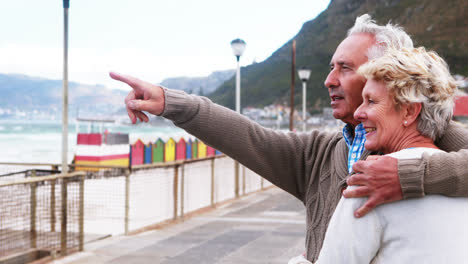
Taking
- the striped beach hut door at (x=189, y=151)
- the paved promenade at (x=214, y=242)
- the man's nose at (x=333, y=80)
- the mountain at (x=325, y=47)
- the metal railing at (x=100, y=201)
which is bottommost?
the paved promenade at (x=214, y=242)

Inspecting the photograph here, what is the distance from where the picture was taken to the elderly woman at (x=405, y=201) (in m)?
1.30

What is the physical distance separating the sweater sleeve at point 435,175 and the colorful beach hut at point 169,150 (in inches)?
563

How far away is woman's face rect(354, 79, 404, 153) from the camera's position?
4.79 feet

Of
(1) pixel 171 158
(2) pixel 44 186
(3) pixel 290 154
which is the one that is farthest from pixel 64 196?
(1) pixel 171 158

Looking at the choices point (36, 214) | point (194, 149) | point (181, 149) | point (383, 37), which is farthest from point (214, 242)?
point (194, 149)

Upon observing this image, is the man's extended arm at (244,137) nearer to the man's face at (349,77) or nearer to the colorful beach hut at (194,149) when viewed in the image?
the man's face at (349,77)

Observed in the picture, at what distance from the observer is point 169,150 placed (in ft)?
51.7

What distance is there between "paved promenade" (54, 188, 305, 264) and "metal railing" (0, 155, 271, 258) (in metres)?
0.37

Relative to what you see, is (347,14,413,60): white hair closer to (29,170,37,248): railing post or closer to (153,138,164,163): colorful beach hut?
(29,170,37,248): railing post

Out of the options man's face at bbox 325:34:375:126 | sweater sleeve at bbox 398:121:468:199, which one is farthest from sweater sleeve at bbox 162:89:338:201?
sweater sleeve at bbox 398:121:468:199

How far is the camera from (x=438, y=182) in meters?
1.37

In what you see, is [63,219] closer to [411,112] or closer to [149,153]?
[411,112]

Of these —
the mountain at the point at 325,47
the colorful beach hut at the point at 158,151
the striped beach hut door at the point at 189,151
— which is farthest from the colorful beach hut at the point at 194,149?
the mountain at the point at 325,47

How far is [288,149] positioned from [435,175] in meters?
0.86
